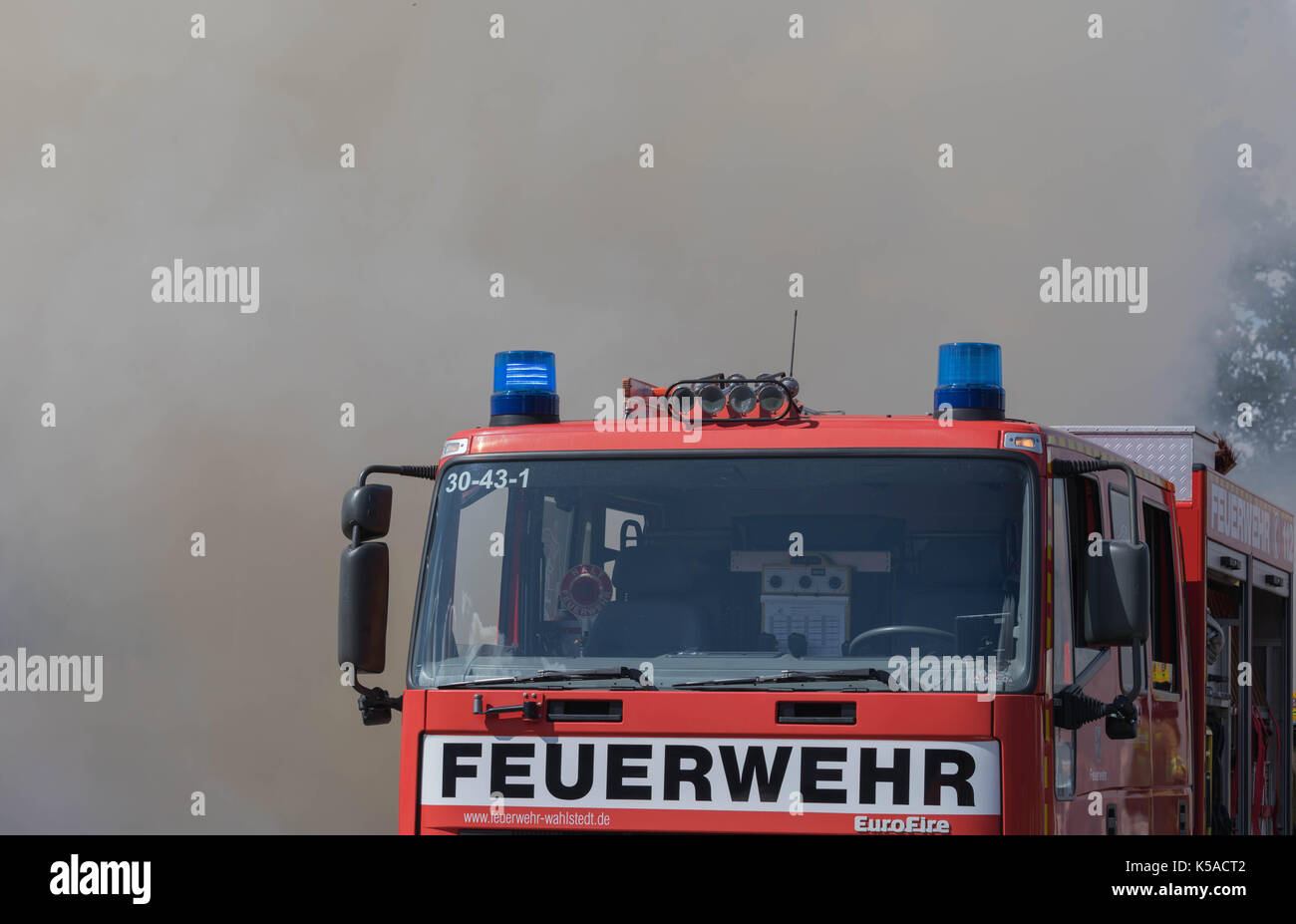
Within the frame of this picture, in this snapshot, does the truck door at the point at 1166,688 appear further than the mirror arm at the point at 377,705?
Yes

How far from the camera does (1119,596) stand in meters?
4.75

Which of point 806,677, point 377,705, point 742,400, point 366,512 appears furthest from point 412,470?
point 806,677

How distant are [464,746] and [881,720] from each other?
1.30 meters

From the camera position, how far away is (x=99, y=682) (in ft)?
57.9

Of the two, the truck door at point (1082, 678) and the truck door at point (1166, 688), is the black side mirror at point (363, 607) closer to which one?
the truck door at point (1082, 678)

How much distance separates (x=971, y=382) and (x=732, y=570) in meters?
1.04

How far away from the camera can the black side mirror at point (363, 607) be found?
5270mm

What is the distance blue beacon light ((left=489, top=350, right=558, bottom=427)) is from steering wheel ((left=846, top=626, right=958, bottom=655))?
4.96ft

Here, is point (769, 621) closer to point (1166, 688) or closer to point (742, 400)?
point (742, 400)

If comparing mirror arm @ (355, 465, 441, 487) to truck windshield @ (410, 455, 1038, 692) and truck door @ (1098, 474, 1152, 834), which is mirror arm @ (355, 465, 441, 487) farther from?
truck door @ (1098, 474, 1152, 834)

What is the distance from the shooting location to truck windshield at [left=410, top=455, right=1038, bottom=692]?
4.84 metres

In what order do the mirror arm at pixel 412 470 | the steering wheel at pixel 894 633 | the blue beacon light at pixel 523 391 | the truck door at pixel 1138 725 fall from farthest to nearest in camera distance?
the blue beacon light at pixel 523 391 < the mirror arm at pixel 412 470 < the truck door at pixel 1138 725 < the steering wheel at pixel 894 633

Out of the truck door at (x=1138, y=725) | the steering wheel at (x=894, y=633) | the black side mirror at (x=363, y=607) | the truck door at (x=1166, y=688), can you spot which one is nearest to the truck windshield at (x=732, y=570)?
the steering wheel at (x=894, y=633)
